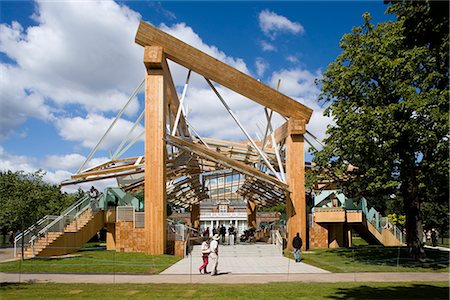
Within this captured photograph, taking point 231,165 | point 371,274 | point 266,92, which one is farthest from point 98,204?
point 371,274

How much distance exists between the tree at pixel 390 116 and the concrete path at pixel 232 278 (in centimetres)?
426

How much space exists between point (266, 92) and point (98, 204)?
11.9 meters

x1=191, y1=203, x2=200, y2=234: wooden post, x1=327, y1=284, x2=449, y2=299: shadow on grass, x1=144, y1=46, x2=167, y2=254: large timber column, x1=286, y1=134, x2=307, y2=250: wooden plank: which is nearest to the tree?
x1=286, y1=134, x2=307, y2=250: wooden plank

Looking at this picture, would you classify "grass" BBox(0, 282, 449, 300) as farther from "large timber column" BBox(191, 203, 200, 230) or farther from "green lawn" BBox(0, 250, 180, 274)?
"large timber column" BBox(191, 203, 200, 230)

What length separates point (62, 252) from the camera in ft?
75.4

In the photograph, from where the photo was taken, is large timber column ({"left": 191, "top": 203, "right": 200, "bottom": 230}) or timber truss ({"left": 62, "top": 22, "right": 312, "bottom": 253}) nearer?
timber truss ({"left": 62, "top": 22, "right": 312, "bottom": 253})

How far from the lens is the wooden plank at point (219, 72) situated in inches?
930

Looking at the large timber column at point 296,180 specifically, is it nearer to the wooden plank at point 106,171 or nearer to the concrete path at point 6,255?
the wooden plank at point 106,171

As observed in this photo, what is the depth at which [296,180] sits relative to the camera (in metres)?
26.4

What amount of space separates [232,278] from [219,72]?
13.3 metres

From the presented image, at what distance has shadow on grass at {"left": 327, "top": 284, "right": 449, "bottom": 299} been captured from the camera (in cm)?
1123

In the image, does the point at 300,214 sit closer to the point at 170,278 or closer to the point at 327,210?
the point at 327,210

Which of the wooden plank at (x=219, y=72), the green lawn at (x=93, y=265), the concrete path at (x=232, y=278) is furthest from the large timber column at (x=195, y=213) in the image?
the concrete path at (x=232, y=278)

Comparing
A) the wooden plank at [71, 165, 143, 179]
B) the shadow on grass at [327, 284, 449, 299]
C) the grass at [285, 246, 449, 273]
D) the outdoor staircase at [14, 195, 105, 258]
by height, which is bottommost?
the grass at [285, 246, 449, 273]
